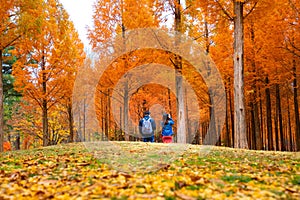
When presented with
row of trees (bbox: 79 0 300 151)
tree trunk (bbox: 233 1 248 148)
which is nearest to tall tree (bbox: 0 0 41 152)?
row of trees (bbox: 79 0 300 151)

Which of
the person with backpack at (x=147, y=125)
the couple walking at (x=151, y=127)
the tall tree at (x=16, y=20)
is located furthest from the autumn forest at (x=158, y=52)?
A: the person with backpack at (x=147, y=125)

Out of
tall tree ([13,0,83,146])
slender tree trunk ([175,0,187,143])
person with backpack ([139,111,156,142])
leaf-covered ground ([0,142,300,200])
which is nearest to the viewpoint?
leaf-covered ground ([0,142,300,200])

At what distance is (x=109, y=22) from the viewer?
1516 centimetres

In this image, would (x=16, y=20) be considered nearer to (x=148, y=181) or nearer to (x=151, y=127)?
(x=151, y=127)

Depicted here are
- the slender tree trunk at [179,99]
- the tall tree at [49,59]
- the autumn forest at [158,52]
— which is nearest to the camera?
the autumn forest at [158,52]

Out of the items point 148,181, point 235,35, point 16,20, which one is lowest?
point 148,181

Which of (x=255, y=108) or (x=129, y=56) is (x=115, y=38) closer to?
(x=129, y=56)

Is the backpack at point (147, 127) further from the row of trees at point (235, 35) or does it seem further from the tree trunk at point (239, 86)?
the tree trunk at point (239, 86)

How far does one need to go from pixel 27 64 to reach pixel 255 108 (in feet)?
37.3

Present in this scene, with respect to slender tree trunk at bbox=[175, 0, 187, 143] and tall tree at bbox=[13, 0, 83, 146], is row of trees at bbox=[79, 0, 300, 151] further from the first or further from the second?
tall tree at bbox=[13, 0, 83, 146]

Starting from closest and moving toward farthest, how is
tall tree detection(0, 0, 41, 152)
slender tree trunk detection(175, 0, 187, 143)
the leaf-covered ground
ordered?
the leaf-covered ground, tall tree detection(0, 0, 41, 152), slender tree trunk detection(175, 0, 187, 143)

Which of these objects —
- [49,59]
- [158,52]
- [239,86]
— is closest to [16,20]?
[49,59]

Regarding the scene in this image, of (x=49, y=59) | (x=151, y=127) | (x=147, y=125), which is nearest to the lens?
(x=147, y=125)

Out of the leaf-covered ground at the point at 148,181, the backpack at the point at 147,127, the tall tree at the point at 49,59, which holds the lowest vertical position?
the leaf-covered ground at the point at 148,181
